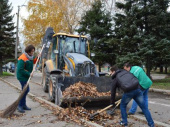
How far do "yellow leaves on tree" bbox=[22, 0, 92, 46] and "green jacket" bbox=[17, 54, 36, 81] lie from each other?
19470 millimetres

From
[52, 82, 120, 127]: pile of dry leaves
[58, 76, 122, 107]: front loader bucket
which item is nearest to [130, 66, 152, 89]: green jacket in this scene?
[52, 82, 120, 127]: pile of dry leaves

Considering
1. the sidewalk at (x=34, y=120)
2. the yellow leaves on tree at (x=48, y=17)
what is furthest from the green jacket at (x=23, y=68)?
the yellow leaves on tree at (x=48, y=17)

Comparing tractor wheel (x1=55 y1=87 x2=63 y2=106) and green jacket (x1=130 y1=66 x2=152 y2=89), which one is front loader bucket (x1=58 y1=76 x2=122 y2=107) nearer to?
tractor wheel (x1=55 y1=87 x2=63 y2=106)

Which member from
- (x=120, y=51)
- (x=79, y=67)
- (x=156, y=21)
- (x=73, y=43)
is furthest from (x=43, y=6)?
(x=79, y=67)

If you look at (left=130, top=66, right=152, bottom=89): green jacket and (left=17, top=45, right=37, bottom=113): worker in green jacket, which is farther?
(left=17, top=45, right=37, bottom=113): worker in green jacket

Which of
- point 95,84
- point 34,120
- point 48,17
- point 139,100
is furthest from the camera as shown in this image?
point 48,17

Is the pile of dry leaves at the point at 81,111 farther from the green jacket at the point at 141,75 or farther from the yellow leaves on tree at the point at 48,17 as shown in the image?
the yellow leaves on tree at the point at 48,17

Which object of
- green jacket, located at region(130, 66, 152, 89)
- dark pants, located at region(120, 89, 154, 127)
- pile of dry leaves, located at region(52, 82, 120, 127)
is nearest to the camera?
dark pants, located at region(120, 89, 154, 127)

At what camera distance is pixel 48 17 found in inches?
1014

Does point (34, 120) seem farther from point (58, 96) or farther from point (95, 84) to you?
point (95, 84)

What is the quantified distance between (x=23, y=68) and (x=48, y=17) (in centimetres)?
2035

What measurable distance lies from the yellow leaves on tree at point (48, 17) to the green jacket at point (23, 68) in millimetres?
19470

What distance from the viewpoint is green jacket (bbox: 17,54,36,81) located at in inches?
251

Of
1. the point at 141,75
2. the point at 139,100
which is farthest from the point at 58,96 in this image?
the point at 139,100
